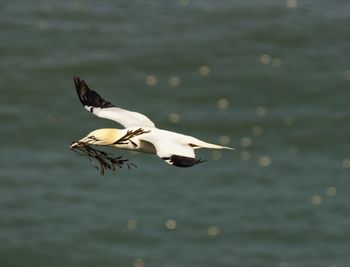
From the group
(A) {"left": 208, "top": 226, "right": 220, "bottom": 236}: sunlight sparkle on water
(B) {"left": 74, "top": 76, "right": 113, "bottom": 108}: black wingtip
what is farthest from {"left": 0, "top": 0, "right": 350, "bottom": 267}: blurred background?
(B) {"left": 74, "top": 76, "right": 113, "bottom": 108}: black wingtip

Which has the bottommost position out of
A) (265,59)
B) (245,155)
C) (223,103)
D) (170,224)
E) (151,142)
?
(151,142)

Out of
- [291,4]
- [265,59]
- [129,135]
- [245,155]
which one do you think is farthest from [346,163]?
[129,135]

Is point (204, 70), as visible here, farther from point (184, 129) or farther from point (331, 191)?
point (331, 191)

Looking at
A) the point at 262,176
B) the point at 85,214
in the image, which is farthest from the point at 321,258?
the point at 85,214

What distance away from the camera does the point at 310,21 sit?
145ft

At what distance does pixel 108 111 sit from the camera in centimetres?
1241

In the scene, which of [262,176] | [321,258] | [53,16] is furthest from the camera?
[53,16]

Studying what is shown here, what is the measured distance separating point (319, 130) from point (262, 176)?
3.04 meters

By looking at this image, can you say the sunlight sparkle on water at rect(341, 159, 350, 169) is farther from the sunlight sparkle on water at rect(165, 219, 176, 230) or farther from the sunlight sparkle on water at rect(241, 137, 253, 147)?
the sunlight sparkle on water at rect(165, 219, 176, 230)

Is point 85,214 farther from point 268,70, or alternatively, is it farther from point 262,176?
point 268,70

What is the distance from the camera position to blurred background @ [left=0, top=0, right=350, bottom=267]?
118ft

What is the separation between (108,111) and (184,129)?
26.1 m

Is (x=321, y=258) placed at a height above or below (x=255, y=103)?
below

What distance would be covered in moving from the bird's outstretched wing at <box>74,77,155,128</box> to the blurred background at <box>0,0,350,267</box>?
2227 centimetres
